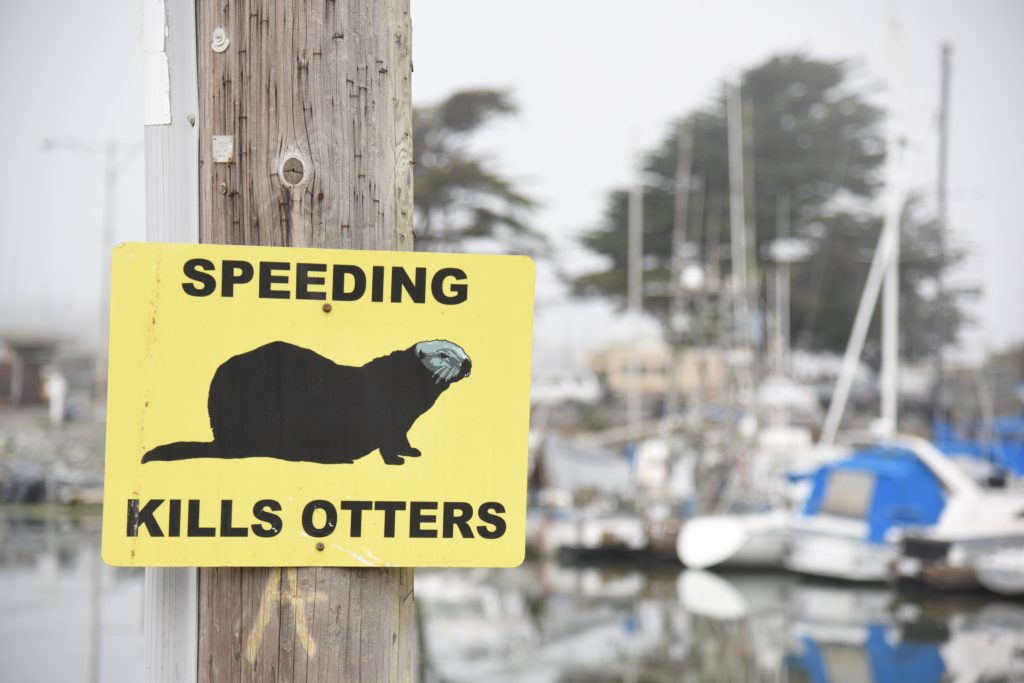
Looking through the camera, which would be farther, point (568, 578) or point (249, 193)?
point (568, 578)

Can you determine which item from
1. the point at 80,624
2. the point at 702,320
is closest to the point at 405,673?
the point at 80,624

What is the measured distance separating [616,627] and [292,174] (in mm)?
13194

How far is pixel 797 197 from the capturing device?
45.9m

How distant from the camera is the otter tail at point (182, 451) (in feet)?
5.76

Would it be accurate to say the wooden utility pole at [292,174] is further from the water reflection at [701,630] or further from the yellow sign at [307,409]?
the water reflection at [701,630]

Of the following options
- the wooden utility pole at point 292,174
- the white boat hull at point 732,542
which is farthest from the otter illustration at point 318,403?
the white boat hull at point 732,542

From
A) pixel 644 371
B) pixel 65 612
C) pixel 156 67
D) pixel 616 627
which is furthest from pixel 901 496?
pixel 644 371

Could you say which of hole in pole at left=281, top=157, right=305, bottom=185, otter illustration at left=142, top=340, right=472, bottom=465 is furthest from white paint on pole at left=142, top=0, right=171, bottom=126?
otter illustration at left=142, top=340, right=472, bottom=465

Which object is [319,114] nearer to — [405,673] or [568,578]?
[405,673]

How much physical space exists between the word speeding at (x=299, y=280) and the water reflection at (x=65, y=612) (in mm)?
9216

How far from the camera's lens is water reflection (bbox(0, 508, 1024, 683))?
11609mm

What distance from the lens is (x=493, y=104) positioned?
34562 mm

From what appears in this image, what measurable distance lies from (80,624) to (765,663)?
7866 mm

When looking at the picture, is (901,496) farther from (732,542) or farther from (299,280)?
(299,280)
